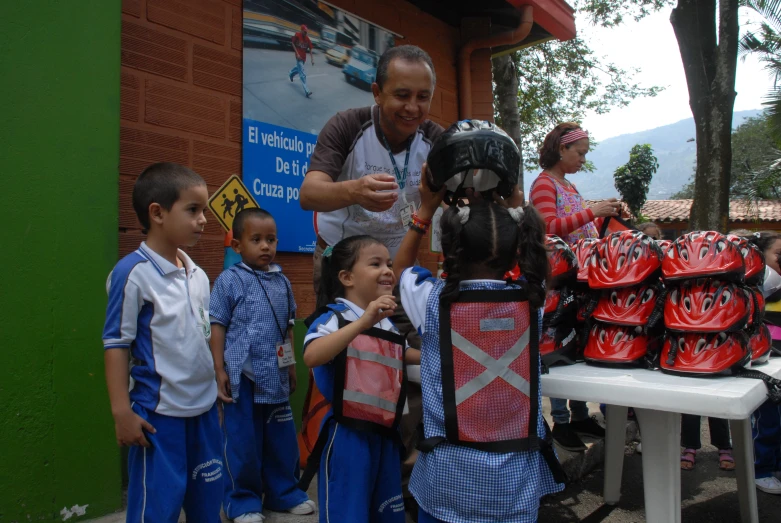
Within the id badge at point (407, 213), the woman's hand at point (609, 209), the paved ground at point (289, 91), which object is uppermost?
the paved ground at point (289, 91)

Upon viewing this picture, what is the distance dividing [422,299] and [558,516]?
2028mm

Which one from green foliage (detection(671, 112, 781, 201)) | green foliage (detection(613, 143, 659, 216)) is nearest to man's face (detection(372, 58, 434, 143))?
green foliage (detection(613, 143, 659, 216))

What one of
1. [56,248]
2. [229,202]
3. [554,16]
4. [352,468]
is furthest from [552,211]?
[554,16]

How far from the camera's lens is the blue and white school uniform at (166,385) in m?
2.02

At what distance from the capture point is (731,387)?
1698 millimetres

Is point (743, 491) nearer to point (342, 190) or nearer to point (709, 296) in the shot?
point (709, 296)

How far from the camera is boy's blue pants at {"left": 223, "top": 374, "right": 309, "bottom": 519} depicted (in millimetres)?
3053

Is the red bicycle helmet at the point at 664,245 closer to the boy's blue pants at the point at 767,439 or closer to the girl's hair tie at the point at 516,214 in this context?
the girl's hair tie at the point at 516,214

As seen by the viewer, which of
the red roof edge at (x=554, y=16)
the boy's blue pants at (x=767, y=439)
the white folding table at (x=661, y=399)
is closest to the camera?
the white folding table at (x=661, y=399)

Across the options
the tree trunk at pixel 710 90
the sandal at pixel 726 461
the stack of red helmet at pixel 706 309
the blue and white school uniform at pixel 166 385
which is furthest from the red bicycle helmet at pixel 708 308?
the tree trunk at pixel 710 90

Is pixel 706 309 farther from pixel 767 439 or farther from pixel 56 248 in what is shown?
pixel 56 248

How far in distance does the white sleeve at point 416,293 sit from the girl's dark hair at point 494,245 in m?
0.11

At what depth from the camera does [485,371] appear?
181cm

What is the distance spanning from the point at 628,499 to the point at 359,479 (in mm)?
2220
